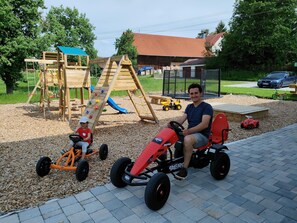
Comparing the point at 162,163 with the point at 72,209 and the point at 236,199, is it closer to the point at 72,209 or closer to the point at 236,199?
the point at 236,199

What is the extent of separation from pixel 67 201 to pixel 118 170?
2.70 feet

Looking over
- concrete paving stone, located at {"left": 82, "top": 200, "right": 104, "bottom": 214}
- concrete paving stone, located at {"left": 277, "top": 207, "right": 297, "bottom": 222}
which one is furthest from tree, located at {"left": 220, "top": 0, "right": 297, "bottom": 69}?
concrete paving stone, located at {"left": 82, "top": 200, "right": 104, "bottom": 214}

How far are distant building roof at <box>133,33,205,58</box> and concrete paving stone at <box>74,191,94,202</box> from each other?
46825mm

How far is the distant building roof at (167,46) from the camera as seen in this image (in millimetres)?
50812

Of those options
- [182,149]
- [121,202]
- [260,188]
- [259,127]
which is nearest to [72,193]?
[121,202]

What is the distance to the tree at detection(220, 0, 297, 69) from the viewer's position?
36.2 m

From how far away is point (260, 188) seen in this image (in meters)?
3.77

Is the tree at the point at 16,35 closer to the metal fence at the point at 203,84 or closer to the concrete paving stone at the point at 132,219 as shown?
the metal fence at the point at 203,84

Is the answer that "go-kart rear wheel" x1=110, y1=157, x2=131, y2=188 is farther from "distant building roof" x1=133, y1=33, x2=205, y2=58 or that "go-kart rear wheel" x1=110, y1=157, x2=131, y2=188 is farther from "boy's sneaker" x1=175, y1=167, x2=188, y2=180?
"distant building roof" x1=133, y1=33, x2=205, y2=58

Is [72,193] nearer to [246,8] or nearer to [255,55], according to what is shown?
[255,55]

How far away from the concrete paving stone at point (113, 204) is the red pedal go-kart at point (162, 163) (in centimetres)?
30

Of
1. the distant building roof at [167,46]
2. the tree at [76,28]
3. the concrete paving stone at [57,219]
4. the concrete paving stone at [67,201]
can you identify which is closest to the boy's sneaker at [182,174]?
the concrete paving stone at [67,201]

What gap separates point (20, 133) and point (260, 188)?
676 cm

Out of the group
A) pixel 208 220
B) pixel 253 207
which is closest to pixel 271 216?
pixel 253 207
